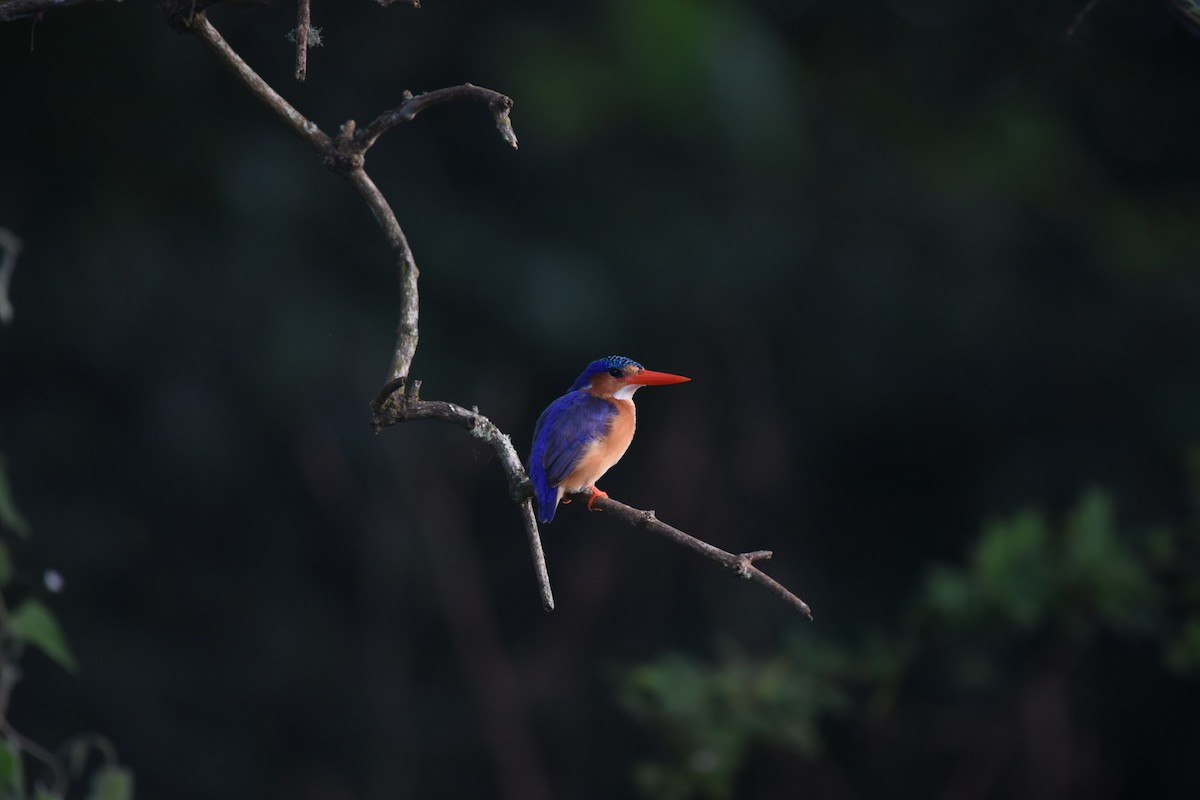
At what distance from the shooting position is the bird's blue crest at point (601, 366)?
269 centimetres

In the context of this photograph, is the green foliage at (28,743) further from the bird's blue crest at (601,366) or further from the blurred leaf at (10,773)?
the bird's blue crest at (601,366)

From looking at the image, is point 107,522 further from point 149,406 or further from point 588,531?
point 588,531

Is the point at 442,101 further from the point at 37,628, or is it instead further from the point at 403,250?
the point at 37,628

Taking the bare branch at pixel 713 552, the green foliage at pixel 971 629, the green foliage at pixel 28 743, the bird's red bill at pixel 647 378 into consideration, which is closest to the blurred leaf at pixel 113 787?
the green foliage at pixel 28 743

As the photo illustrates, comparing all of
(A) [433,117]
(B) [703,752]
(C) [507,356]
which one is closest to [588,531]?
(C) [507,356]

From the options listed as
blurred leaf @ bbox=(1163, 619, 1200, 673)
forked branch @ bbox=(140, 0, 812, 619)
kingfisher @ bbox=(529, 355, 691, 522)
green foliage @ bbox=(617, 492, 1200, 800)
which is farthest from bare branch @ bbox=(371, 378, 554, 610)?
blurred leaf @ bbox=(1163, 619, 1200, 673)

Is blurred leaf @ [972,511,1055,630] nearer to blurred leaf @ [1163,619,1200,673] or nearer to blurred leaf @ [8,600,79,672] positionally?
blurred leaf @ [1163,619,1200,673]

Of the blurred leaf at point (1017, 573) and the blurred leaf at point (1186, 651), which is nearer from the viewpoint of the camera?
the blurred leaf at point (1186, 651)

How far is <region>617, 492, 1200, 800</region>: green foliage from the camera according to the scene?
4574mm

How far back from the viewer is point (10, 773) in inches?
84.4

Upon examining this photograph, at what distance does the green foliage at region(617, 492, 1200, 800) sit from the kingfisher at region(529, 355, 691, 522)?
1925 millimetres

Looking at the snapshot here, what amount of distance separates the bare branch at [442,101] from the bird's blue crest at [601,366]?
2.84ft

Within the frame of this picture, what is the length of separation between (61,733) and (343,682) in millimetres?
1419

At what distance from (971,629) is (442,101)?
140 inches
